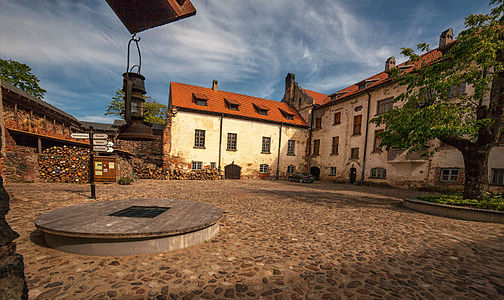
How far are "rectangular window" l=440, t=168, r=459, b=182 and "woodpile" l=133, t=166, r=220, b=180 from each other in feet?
54.7

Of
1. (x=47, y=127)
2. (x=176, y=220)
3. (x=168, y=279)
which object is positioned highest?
(x=47, y=127)

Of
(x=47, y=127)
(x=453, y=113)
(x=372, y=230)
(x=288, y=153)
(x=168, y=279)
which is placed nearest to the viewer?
(x=168, y=279)

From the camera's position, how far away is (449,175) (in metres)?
13.1

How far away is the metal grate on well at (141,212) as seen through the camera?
13.4 ft

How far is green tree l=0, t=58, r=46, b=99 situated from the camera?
22883 millimetres

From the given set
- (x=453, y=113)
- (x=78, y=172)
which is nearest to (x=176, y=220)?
(x=453, y=113)

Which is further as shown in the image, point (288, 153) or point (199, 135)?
point (288, 153)

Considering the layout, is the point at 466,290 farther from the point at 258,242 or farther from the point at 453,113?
the point at 453,113

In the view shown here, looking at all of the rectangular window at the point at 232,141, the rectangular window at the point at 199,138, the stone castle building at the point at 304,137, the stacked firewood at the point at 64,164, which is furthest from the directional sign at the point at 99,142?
the rectangular window at the point at 232,141

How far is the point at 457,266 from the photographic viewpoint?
11.3ft

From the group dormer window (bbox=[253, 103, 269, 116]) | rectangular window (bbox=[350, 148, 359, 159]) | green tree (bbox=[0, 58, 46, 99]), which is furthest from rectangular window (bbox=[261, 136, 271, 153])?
green tree (bbox=[0, 58, 46, 99])

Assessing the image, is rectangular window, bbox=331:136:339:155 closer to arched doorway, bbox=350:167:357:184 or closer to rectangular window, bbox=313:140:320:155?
rectangular window, bbox=313:140:320:155

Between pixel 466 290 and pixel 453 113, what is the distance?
21.9ft

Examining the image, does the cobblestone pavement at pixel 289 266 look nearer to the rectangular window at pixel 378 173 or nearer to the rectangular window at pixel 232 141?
the rectangular window at pixel 378 173
